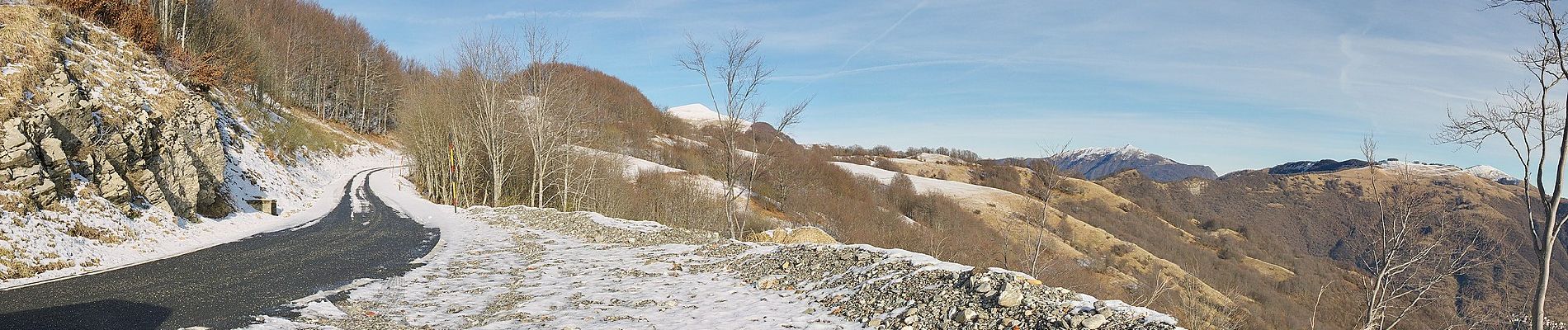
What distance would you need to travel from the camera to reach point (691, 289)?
9766 mm

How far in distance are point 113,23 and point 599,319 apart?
30.9 m

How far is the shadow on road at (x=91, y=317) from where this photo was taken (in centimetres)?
670

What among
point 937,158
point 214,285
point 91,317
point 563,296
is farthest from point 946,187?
point 91,317

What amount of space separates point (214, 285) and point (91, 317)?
2.20m

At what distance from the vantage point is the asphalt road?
23.2 feet

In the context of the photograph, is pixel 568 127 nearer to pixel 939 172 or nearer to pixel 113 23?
pixel 113 23

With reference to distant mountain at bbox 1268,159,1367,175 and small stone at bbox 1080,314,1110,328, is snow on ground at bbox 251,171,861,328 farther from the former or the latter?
distant mountain at bbox 1268,159,1367,175

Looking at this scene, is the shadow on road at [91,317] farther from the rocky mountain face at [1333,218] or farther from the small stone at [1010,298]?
the rocky mountain face at [1333,218]

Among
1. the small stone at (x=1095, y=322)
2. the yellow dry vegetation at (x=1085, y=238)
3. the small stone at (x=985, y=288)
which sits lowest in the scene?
the yellow dry vegetation at (x=1085, y=238)

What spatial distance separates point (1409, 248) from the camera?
1775 centimetres

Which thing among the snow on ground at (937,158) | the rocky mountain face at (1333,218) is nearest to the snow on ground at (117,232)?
the rocky mountain face at (1333,218)

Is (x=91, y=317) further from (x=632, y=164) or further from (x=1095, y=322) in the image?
(x=632, y=164)

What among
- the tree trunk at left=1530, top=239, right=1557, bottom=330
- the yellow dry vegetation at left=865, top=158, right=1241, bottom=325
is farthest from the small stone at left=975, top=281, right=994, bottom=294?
the yellow dry vegetation at left=865, top=158, right=1241, bottom=325

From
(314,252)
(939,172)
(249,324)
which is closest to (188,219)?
(314,252)
